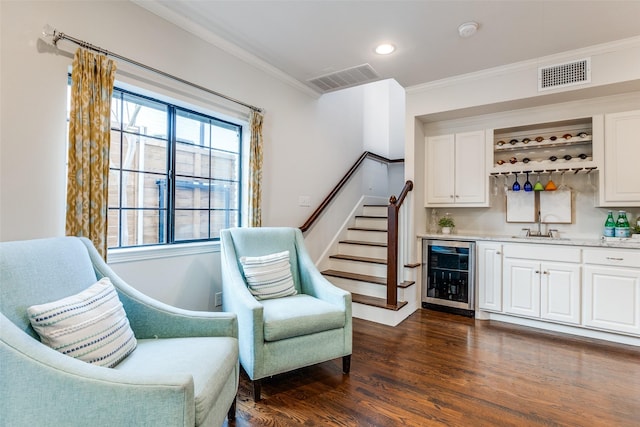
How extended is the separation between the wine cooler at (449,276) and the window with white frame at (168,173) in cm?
221

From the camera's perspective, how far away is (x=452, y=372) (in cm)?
224

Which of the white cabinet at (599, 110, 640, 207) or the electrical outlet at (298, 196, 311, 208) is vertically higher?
the white cabinet at (599, 110, 640, 207)

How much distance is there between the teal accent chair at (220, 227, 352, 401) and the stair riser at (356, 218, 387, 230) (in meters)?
1.97

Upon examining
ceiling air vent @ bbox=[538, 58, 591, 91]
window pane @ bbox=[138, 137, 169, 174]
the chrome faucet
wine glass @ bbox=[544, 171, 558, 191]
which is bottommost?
the chrome faucet

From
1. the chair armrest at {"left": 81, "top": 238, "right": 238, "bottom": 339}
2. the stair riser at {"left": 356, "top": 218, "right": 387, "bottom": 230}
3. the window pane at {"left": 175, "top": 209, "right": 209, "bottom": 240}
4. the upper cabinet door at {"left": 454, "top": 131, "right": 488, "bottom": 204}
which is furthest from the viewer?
the stair riser at {"left": 356, "top": 218, "right": 387, "bottom": 230}

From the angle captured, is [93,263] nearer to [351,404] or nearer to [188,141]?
[188,141]

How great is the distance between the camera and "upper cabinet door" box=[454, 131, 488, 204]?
3609 millimetres

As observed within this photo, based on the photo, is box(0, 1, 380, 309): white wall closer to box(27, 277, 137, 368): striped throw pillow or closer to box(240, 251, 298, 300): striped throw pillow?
box(240, 251, 298, 300): striped throw pillow

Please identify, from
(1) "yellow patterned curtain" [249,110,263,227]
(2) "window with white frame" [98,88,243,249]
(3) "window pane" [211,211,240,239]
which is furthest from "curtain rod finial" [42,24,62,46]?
(3) "window pane" [211,211,240,239]

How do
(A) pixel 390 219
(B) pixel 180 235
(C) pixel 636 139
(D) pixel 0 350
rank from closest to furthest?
(D) pixel 0 350 < (B) pixel 180 235 < (C) pixel 636 139 < (A) pixel 390 219

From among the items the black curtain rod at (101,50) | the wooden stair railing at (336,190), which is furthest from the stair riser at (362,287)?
the black curtain rod at (101,50)

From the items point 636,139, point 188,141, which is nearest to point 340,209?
point 188,141

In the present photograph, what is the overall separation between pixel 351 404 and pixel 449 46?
2927 millimetres

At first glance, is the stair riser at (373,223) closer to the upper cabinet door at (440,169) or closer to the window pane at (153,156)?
the upper cabinet door at (440,169)
